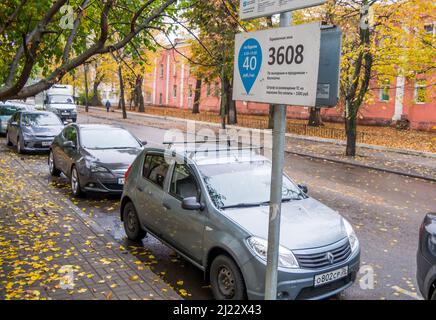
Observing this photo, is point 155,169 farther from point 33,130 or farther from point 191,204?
point 33,130

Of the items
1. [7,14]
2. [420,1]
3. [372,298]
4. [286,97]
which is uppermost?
[420,1]

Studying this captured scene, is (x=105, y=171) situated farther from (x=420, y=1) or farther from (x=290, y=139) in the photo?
(x=290, y=139)

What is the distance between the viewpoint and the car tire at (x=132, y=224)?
7.01m

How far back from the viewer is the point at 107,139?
11523mm

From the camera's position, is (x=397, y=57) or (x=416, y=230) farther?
(x=397, y=57)

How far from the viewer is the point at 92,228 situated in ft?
24.3

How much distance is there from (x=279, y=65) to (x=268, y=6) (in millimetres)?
449

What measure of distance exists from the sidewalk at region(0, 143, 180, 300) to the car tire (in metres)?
0.41

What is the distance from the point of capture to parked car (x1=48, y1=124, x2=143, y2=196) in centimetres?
990

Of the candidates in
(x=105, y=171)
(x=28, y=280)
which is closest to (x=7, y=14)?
(x=105, y=171)

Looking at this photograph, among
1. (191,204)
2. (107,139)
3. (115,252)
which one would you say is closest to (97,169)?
(107,139)

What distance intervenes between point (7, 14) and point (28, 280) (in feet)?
23.2

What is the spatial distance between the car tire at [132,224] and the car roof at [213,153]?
1197 millimetres

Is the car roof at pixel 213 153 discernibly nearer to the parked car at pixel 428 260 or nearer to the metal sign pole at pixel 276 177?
the parked car at pixel 428 260
